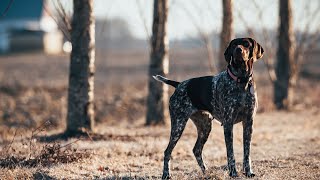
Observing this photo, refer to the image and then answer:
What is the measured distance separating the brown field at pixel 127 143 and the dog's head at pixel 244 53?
162 centimetres

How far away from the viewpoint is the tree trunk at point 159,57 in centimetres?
1515

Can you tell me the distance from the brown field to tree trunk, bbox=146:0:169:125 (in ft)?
2.03

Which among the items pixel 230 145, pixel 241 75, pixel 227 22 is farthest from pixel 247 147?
pixel 227 22

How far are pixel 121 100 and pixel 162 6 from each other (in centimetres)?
871

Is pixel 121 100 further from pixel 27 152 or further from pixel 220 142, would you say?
pixel 27 152

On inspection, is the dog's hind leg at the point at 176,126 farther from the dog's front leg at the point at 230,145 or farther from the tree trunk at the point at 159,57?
the tree trunk at the point at 159,57

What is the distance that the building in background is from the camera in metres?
63.4

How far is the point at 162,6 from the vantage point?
15.1 m

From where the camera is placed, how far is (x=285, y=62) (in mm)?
20250

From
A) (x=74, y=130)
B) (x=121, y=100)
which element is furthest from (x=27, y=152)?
(x=121, y=100)

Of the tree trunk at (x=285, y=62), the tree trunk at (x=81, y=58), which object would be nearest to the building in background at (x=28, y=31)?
the tree trunk at (x=285, y=62)

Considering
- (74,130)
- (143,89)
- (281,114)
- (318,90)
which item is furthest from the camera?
(143,89)

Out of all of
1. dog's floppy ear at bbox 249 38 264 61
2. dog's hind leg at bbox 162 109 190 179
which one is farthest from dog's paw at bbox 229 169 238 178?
dog's floppy ear at bbox 249 38 264 61

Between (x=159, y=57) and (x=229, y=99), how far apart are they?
685 centimetres
